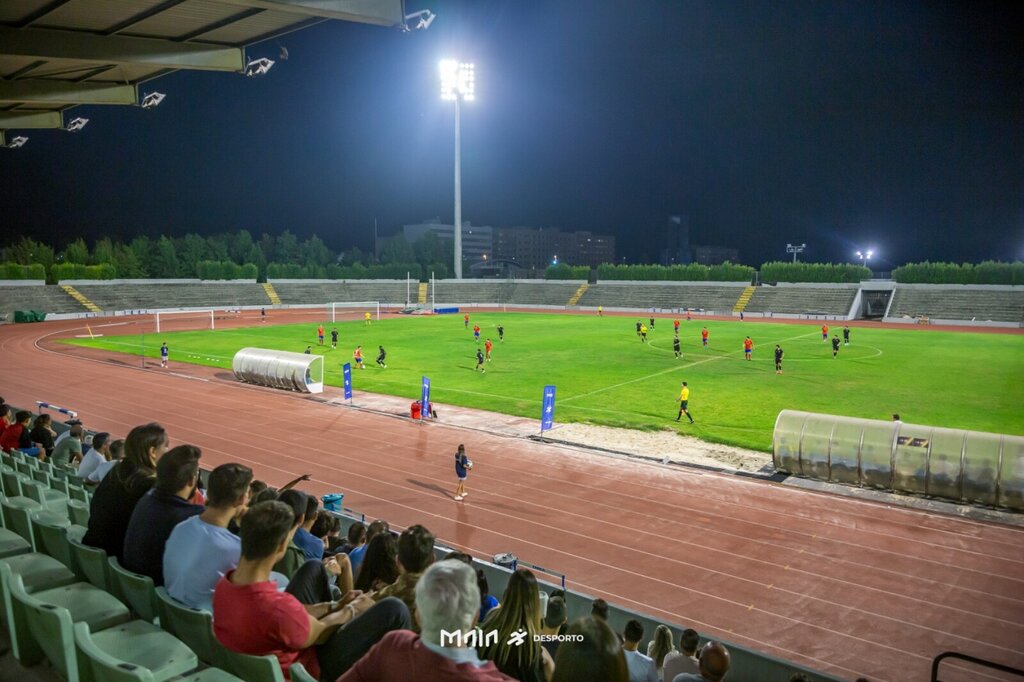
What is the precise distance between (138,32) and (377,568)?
1253 centimetres

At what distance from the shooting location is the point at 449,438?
70.0 feet

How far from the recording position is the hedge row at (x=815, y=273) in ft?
262

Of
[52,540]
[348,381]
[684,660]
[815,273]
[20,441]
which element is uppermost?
[815,273]

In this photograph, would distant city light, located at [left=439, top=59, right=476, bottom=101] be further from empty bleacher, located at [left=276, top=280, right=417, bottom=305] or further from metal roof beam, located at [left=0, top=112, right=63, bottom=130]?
metal roof beam, located at [left=0, top=112, right=63, bottom=130]

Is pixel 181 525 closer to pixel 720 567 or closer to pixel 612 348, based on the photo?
pixel 720 567

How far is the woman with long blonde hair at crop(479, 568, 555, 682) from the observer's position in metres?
3.57

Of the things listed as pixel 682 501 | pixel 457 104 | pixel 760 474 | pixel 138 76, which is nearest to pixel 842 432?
pixel 760 474

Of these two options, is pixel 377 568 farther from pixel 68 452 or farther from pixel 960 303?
pixel 960 303

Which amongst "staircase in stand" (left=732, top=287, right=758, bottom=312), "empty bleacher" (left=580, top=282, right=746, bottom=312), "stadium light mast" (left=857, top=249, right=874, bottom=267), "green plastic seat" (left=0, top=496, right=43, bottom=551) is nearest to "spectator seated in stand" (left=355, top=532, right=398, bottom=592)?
"green plastic seat" (left=0, top=496, right=43, bottom=551)

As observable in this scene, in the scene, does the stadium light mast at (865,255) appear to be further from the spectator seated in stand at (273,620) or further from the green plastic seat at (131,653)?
the green plastic seat at (131,653)

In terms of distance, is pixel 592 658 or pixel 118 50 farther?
pixel 118 50

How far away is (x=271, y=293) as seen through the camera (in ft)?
306

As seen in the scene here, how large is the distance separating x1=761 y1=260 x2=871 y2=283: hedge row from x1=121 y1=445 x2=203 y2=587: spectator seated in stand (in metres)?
87.6

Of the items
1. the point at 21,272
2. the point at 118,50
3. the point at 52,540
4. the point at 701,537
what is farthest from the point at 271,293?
the point at 52,540
